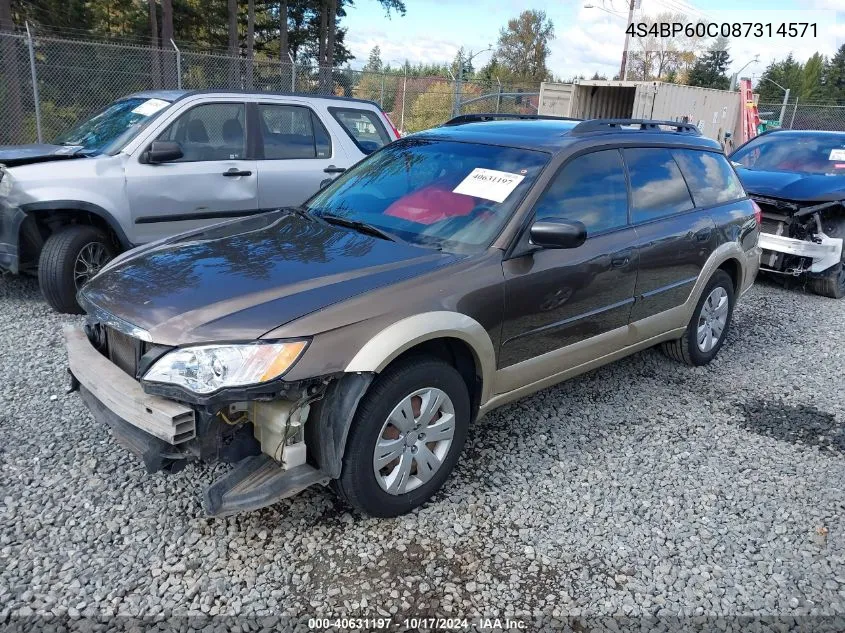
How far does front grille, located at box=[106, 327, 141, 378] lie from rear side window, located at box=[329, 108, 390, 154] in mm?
4356

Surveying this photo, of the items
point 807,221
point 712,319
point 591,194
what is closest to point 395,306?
point 591,194

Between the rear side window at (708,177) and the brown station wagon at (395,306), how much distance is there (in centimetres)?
4

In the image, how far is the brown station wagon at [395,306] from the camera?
8.33ft

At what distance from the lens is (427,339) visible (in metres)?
2.84

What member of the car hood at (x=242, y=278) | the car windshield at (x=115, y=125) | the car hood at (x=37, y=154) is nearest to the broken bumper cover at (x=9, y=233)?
the car hood at (x=37, y=154)

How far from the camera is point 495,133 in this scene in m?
3.91

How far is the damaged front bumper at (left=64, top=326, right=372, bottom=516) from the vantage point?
250 centimetres

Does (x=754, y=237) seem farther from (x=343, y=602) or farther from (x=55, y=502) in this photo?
(x=55, y=502)

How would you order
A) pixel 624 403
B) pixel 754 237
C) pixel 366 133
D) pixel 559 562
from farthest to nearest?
pixel 366 133, pixel 754 237, pixel 624 403, pixel 559 562

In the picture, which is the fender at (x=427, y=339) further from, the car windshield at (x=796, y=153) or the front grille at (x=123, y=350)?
the car windshield at (x=796, y=153)

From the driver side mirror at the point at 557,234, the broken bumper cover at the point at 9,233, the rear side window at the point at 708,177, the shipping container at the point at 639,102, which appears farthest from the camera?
the shipping container at the point at 639,102

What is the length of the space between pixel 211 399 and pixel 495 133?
7.83 feet

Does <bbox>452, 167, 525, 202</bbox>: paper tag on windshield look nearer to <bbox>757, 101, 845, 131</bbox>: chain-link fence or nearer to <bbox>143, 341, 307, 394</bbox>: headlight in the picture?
<bbox>143, 341, 307, 394</bbox>: headlight

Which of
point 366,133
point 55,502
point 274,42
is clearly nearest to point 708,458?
point 55,502
